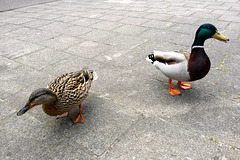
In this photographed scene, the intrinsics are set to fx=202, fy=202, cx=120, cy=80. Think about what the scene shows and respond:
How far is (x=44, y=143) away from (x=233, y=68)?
12.2 feet

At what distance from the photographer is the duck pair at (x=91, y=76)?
99.5 inches

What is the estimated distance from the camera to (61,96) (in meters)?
2.56

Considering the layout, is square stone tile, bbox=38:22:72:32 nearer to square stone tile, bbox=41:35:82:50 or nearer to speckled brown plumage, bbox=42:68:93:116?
square stone tile, bbox=41:35:82:50

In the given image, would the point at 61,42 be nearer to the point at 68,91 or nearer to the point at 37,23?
the point at 37,23

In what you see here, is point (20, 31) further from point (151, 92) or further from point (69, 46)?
point (151, 92)

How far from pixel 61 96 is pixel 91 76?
717 mm

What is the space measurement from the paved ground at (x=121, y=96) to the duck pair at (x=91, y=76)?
36cm

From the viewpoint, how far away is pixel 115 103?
3254 mm

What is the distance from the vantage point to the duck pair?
2.53m

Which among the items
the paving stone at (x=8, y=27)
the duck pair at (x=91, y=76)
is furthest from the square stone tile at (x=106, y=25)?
the duck pair at (x=91, y=76)

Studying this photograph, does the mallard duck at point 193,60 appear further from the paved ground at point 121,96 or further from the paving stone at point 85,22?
the paving stone at point 85,22

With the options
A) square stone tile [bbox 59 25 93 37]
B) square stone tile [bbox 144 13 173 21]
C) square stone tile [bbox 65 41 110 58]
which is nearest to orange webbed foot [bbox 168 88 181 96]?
square stone tile [bbox 65 41 110 58]

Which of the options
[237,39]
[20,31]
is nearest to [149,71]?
[237,39]

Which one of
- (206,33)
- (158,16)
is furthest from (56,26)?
(206,33)
